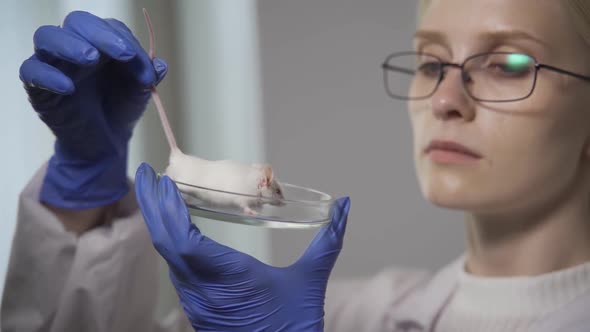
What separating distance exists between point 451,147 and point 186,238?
1.60 feet

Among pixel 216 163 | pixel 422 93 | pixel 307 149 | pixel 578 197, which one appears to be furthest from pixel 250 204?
pixel 307 149

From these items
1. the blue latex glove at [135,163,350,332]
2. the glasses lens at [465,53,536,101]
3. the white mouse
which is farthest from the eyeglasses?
the white mouse

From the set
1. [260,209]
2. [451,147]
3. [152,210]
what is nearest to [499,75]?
[451,147]

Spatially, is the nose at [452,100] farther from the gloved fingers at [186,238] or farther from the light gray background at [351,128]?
the light gray background at [351,128]

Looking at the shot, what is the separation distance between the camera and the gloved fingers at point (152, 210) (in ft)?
2.43

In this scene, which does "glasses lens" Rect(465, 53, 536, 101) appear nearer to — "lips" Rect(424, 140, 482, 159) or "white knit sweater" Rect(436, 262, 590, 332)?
"lips" Rect(424, 140, 482, 159)

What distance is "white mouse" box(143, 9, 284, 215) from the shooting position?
730 mm

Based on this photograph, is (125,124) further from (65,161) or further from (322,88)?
(322,88)

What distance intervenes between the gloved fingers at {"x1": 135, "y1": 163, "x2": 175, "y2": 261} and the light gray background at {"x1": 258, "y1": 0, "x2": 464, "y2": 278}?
A: 84 cm

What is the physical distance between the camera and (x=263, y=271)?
794 mm

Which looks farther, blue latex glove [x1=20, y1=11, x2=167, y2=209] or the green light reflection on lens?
the green light reflection on lens

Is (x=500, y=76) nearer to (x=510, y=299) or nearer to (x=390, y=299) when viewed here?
(x=510, y=299)

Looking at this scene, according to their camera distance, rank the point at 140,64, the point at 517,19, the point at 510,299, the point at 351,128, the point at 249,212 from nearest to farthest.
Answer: the point at 249,212 → the point at 140,64 → the point at 517,19 → the point at 510,299 → the point at 351,128

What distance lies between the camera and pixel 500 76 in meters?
1.00
